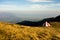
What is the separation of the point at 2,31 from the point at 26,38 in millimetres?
5957

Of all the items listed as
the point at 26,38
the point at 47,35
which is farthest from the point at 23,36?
the point at 47,35

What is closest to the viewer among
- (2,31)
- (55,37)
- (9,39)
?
(9,39)

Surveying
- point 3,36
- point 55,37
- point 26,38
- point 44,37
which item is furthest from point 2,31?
point 55,37

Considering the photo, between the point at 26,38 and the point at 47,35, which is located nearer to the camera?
the point at 26,38

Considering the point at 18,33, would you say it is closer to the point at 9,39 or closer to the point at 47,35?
the point at 9,39

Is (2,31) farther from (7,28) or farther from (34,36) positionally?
(34,36)

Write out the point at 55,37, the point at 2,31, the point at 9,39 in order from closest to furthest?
the point at 9,39 < the point at 2,31 < the point at 55,37

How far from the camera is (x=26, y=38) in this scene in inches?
1730

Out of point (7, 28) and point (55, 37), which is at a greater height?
point (7, 28)

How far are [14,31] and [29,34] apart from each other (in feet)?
12.3

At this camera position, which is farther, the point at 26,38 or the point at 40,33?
the point at 40,33

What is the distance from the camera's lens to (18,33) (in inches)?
1799

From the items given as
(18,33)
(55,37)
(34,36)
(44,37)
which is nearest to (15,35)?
(18,33)

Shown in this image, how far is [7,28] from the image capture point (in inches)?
1858
